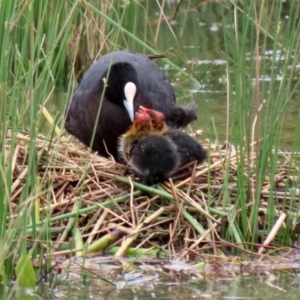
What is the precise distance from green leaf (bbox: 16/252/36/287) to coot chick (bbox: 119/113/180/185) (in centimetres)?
104

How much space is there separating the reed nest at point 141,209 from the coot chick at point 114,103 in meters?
0.38

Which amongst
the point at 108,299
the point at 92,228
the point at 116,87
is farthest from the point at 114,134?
the point at 108,299

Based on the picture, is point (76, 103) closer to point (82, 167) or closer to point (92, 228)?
point (82, 167)

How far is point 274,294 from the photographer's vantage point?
3.57 metres

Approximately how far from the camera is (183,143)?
4.68 m

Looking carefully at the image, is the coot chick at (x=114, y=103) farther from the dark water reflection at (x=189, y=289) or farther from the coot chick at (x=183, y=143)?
the dark water reflection at (x=189, y=289)

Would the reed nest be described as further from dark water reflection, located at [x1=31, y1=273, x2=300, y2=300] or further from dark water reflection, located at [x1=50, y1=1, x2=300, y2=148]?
dark water reflection, located at [x1=50, y1=1, x2=300, y2=148]

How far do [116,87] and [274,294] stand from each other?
1903 millimetres

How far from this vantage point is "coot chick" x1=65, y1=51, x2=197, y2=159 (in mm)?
A: 5113

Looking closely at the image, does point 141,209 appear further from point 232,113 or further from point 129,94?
point 129,94

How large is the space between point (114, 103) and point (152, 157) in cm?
79

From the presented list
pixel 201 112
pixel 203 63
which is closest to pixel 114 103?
pixel 201 112

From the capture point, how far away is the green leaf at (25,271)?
3467 millimetres

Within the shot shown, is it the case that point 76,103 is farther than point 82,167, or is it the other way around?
point 76,103
